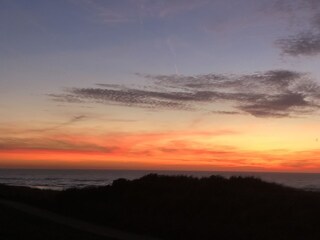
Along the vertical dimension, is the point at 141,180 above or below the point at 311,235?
above

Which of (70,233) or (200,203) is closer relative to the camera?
(70,233)

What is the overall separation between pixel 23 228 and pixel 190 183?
1146cm

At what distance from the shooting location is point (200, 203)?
2272 centimetres

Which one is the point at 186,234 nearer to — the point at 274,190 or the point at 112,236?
the point at 112,236

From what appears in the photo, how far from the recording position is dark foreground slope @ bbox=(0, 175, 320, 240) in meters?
17.5

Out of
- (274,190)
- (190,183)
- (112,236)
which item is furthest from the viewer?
(190,183)

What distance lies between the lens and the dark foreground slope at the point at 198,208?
17453 mm

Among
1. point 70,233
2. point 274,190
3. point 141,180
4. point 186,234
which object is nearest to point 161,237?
point 186,234

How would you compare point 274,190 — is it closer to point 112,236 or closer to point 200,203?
point 200,203

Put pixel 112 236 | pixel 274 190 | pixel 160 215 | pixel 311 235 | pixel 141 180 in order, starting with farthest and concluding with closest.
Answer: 1. pixel 141 180
2. pixel 274 190
3. pixel 160 215
4. pixel 112 236
5. pixel 311 235

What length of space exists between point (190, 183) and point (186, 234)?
10042 millimetres

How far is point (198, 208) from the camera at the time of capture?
22.1m

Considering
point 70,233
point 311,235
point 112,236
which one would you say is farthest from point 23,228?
point 311,235

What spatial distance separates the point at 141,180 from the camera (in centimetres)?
3016
